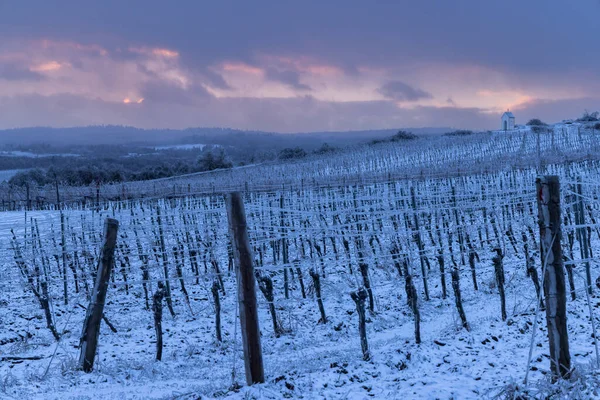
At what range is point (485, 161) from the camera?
30.8 meters

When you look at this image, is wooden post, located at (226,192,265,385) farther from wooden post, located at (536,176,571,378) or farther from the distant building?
the distant building

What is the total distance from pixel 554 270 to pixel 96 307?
4.39m

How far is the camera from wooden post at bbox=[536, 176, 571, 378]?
373cm

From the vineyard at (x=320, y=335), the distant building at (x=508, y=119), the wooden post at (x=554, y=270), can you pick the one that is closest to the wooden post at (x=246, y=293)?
the vineyard at (x=320, y=335)

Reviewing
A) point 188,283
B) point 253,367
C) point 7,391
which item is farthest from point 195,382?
point 188,283

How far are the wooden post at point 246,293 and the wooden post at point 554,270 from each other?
2382mm

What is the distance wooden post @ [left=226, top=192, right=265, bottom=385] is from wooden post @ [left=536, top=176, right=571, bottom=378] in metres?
2.38

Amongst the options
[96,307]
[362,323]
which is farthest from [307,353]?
[96,307]

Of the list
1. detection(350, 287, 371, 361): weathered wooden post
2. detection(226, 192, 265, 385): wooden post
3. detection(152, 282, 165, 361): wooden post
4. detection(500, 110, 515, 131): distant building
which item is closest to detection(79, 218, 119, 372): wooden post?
detection(152, 282, 165, 361): wooden post

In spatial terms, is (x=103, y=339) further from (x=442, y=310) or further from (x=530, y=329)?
(x=530, y=329)

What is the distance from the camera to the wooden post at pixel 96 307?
505 centimetres

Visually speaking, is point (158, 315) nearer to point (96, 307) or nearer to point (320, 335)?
point (96, 307)

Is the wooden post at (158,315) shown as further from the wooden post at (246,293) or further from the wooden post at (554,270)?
the wooden post at (554,270)

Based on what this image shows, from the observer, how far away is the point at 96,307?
511 cm
